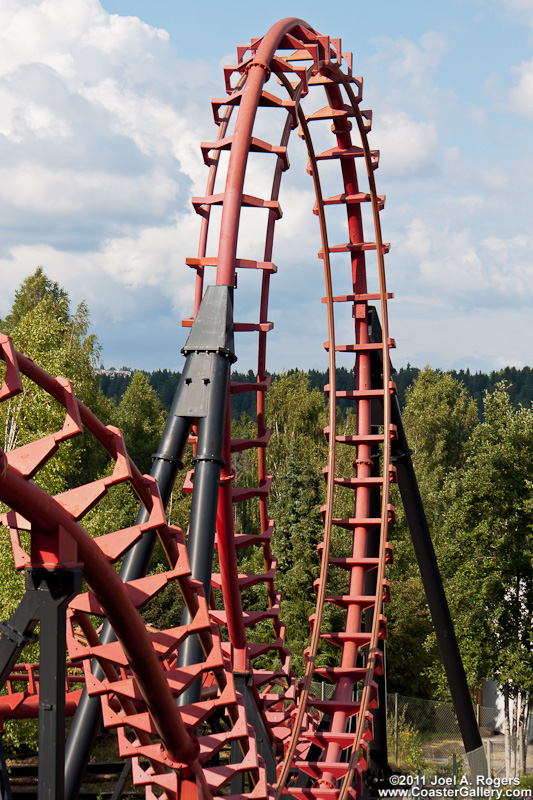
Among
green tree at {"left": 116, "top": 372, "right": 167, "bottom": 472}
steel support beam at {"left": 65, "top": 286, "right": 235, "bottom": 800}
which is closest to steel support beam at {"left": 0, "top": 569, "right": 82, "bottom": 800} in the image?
steel support beam at {"left": 65, "top": 286, "right": 235, "bottom": 800}

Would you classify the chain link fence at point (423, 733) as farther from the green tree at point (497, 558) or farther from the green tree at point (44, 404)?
the green tree at point (44, 404)

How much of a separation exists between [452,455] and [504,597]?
19631 millimetres

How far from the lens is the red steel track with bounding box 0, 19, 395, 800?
442 centimetres

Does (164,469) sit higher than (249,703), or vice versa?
(164,469)

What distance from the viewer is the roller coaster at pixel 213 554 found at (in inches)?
161

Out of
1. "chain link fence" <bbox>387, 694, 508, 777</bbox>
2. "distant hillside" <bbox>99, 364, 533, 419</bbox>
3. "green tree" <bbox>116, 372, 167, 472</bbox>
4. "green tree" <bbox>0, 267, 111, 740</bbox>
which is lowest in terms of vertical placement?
"chain link fence" <bbox>387, 694, 508, 777</bbox>

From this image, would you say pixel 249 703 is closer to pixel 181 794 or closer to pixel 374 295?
pixel 181 794

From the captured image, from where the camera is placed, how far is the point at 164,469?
21.4ft

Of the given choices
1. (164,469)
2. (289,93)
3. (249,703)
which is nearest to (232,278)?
(164,469)

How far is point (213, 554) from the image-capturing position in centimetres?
639

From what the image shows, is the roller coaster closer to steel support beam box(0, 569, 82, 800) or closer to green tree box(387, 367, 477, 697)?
steel support beam box(0, 569, 82, 800)

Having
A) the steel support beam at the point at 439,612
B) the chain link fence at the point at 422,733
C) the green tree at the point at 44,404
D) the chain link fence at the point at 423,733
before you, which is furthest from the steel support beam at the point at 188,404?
the chain link fence at the point at 423,733

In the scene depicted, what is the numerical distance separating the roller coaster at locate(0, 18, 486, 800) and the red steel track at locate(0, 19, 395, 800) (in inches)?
0.6

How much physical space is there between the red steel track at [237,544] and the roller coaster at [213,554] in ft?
0.05
